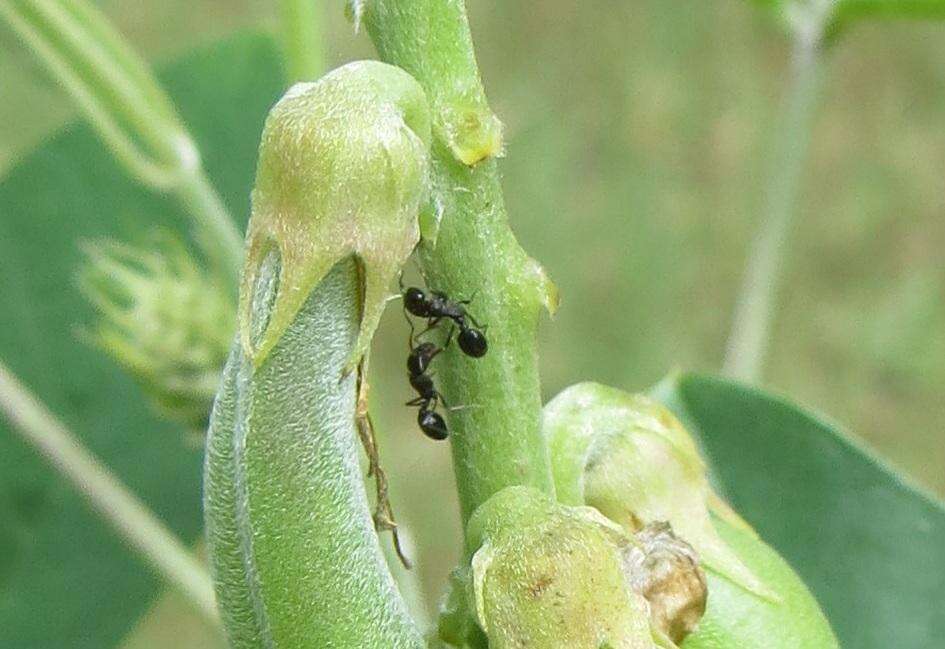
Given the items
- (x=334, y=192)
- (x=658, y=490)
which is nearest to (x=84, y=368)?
(x=658, y=490)

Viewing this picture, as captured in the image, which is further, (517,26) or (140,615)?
(517,26)

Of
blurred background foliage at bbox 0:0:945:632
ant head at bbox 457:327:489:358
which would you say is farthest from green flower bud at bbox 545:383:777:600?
blurred background foliage at bbox 0:0:945:632

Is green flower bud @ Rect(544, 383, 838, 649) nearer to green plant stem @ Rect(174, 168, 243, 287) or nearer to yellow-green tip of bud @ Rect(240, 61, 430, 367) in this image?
yellow-green tip of bud @ Rect(240, 61, 430, 367)

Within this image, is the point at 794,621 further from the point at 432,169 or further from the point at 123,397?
the point at 123,397

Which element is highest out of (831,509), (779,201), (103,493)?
(779,201)

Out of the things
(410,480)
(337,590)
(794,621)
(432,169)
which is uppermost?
(432,169)

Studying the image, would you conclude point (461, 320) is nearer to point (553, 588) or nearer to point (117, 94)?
point (553, 588)

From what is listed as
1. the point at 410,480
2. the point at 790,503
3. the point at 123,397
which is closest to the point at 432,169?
the point at 790,503
